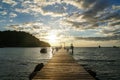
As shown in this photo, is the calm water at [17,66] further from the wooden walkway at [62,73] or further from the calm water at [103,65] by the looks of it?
the wooden walkway at [62,73]

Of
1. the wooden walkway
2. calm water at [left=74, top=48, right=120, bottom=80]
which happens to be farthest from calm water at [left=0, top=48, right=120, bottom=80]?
the wooden walkway

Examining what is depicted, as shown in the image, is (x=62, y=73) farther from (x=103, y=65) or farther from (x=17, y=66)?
(x=103, y=65)

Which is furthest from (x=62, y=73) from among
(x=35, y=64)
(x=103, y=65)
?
(x=103, y=65)

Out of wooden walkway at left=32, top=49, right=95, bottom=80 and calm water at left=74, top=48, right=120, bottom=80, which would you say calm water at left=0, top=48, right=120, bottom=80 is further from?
wooden walkway at left=32, top=49, right=95, bottom=80

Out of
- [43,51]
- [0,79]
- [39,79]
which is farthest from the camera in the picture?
[43,51]

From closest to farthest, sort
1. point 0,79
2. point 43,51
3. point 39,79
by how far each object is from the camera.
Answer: point 39,79, point 0,79, point 43,51

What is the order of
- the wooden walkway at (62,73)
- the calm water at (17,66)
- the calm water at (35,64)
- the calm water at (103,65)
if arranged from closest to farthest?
the wooden walkway at (62,73), the calm water at (17,66), the calm water at (35,64), the calm water at (103,65)

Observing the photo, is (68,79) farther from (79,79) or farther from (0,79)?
(0,79)

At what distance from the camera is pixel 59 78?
10.8 m

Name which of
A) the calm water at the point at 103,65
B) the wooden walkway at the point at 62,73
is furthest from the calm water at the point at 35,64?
the wooden walkway at the point at 62,73

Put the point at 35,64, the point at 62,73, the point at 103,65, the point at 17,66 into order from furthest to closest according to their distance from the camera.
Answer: the point at 35,64, the point at 103,65, the point at 17,66, the point at 62,73

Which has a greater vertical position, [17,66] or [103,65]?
[17,66]

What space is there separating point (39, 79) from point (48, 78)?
674 millimetres

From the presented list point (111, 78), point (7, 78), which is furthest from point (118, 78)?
point (7, 78)
